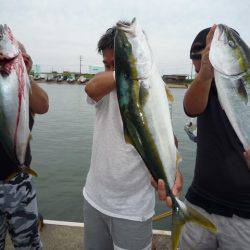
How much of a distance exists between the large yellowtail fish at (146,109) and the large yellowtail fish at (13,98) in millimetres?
922

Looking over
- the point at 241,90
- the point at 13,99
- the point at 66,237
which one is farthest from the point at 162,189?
the point at 66,237

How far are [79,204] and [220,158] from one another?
7.68 metres

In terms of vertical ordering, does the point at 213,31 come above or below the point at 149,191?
above

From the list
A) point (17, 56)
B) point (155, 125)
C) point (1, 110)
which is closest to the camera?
point (155, 125)

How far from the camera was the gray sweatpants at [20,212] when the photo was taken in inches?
138

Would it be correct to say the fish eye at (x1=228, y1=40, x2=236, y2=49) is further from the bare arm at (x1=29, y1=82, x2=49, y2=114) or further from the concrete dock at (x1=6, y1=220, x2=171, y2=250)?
the concrete dock at (x1=6, y1=220, x2=171, y2=250)

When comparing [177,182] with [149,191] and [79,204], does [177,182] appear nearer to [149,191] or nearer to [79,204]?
[149,191]

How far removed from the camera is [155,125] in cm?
240

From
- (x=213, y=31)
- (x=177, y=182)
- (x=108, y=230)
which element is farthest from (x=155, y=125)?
(x=108, y=230)

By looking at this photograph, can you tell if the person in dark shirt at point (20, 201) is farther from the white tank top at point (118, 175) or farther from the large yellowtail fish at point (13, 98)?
the white tank top at point (118, 175)

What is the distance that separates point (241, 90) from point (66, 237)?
366 centimetres

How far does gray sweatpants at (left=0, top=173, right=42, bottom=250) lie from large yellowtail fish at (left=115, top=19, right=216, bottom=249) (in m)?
1.55

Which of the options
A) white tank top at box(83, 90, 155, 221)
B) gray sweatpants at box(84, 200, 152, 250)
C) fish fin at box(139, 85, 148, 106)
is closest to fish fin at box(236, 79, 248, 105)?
fish fin at box(139, 85, 148, 106)

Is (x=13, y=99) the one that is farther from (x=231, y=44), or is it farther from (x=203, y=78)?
(x=231, y=44)
